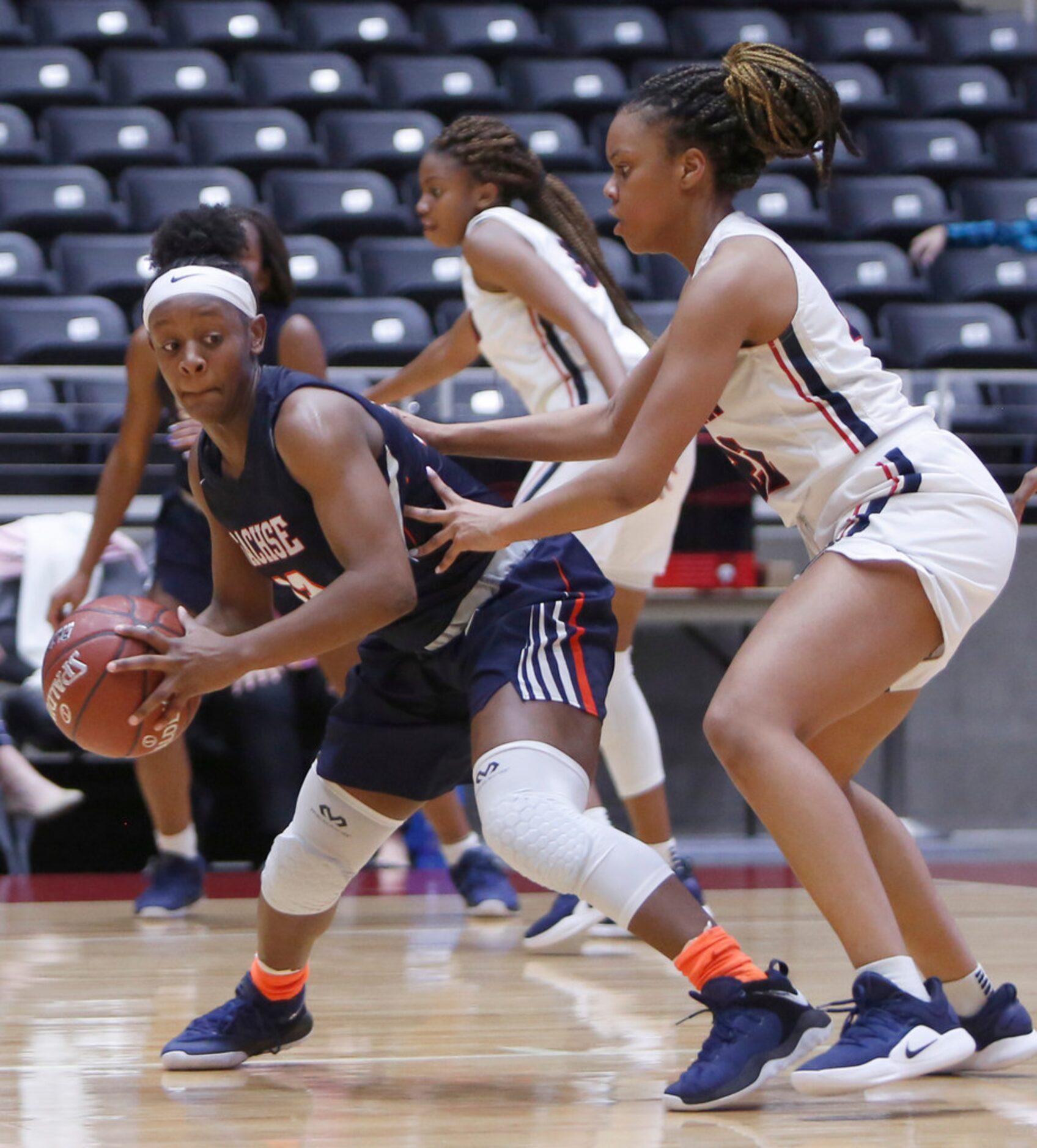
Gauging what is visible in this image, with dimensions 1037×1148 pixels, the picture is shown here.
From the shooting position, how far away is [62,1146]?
187cm

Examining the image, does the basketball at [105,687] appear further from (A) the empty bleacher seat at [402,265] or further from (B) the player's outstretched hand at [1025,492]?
(A) the empty bleacher seat at [402,265]

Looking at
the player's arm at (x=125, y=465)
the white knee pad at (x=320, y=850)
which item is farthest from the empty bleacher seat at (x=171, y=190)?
the white knee pad at (x=320, y=850)

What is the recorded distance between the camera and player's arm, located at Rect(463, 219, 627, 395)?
3.38m

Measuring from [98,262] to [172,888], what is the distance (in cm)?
360

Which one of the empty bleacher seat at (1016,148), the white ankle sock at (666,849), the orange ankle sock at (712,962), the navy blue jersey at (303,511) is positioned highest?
the navy blue jersey at (303,511)

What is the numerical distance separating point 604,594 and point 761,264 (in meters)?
0.55

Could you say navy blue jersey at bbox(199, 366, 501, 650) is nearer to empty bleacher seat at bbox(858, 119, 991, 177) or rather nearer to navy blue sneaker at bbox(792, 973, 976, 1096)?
navy blue sneaker at bbox(792, 973, 976, 1096)

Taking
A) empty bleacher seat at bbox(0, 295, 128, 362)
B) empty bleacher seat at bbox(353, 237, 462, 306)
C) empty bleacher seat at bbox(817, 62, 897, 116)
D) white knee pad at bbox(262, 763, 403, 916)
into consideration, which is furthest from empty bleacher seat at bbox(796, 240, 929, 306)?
white knee pad at bbox(262, 763, 403, 916)

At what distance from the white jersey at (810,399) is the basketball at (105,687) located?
77 centimetres

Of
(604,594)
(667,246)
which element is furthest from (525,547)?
(667,246)

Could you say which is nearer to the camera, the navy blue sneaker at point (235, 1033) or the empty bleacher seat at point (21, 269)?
the navy blue sneaker at point (235, 1033)

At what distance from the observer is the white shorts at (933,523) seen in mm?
2111

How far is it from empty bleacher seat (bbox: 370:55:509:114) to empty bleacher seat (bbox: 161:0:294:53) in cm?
56

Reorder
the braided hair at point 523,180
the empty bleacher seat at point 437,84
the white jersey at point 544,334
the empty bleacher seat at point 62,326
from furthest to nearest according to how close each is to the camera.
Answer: the empty bleacher seat at point 437,84 → the empty bleacher seat at point 62,326 → the braided hair at point 523,180 → the white jersey at point 544,334
